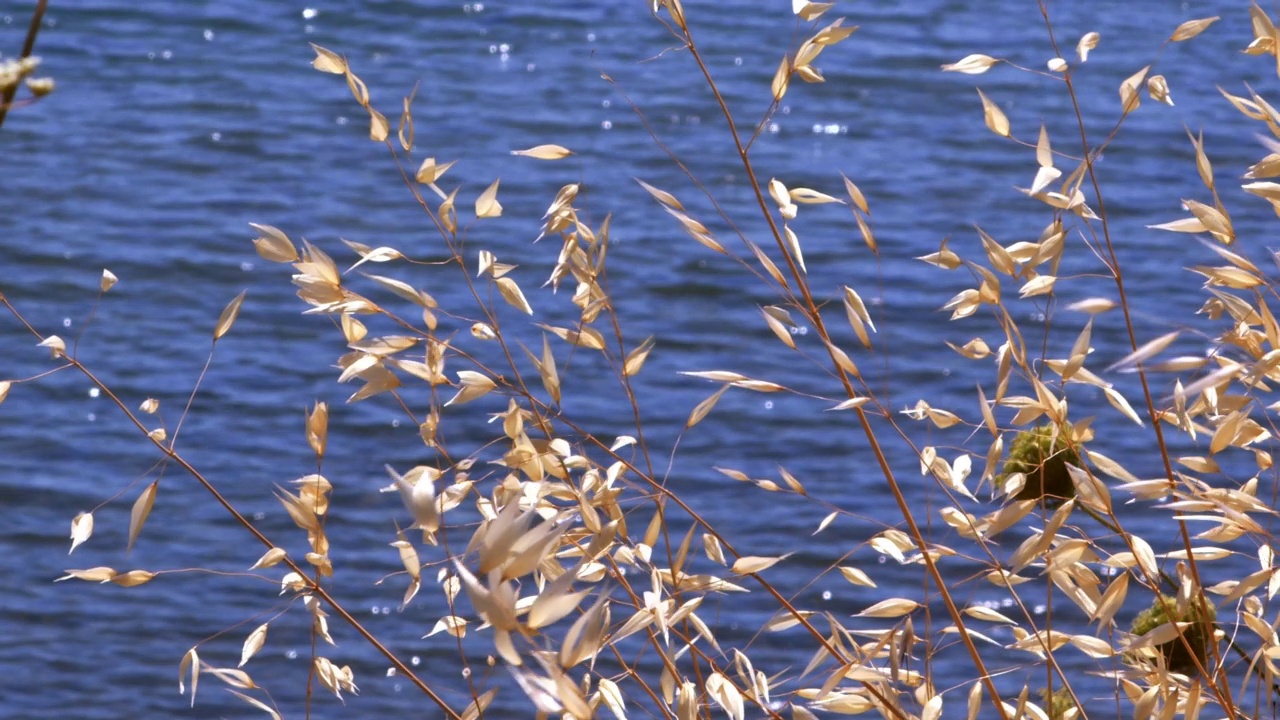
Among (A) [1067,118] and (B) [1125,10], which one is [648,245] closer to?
(A) [1067,118]

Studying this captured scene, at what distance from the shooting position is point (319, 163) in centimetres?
410

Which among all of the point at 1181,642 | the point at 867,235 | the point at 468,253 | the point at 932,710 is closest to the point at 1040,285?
the point at 867,235

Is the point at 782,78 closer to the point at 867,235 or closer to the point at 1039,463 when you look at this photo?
the point at 867,235

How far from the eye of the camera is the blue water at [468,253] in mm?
2539

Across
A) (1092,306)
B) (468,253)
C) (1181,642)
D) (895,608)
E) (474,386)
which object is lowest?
(468,253)

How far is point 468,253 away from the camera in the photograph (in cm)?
371

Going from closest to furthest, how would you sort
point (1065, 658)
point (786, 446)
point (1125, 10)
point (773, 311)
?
point (773, 311) < point (1065, 658) < point (786, 446) < point (1125, 10)

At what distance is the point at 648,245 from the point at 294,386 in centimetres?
101

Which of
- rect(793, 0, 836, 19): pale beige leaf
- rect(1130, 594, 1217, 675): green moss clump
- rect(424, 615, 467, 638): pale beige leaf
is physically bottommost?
rect(1130, 594, 1217, 675): green moss clump

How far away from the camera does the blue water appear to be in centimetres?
254

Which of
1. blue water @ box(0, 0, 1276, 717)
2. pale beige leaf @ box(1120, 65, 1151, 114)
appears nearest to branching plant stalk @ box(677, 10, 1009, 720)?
pale beige leaf @ box(1120, 65, 1151, 114)

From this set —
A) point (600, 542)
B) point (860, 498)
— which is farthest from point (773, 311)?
point (860, 498)

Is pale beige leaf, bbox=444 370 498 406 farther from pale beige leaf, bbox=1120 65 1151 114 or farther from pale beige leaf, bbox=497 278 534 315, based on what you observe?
pale beige leaf, bbox=1120 65 1151 114

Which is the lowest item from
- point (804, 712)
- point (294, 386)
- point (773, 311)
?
point (294, 386)
